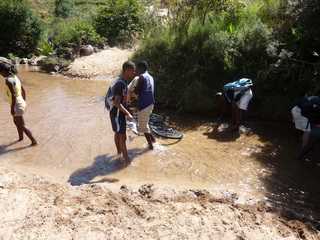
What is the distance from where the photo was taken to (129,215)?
19.1 ft

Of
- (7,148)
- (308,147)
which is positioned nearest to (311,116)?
(308,147)

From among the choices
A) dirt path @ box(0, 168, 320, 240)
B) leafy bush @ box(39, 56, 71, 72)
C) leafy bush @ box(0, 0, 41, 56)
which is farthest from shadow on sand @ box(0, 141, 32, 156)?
leafy bush @ box(0, 0, 41, 56)

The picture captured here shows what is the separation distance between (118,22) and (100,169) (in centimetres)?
1098

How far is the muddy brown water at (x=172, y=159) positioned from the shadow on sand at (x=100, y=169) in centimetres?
2

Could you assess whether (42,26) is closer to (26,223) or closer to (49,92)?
(49,92)

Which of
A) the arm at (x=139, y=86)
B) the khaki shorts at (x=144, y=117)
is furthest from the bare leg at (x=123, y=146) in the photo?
the arm at (x=139, y=86)

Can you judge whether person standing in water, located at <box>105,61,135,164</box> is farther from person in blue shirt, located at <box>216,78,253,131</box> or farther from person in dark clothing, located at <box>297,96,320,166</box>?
person in dark clothing, located at <box>297,96,320,166</box>

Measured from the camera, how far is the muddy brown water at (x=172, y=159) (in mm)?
7020

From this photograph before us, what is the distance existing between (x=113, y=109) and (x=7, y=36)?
11.9 m

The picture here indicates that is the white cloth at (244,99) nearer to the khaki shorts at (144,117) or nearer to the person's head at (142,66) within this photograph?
the khaki shorts at (144,117)

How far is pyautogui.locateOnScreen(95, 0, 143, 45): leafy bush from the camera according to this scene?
56.1 ft

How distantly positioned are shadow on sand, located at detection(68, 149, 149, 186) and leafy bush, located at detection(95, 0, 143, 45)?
9806 mm

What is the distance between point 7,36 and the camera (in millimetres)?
17188

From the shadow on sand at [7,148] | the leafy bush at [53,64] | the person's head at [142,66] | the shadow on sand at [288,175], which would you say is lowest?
the shadow on sand at [288,175]
